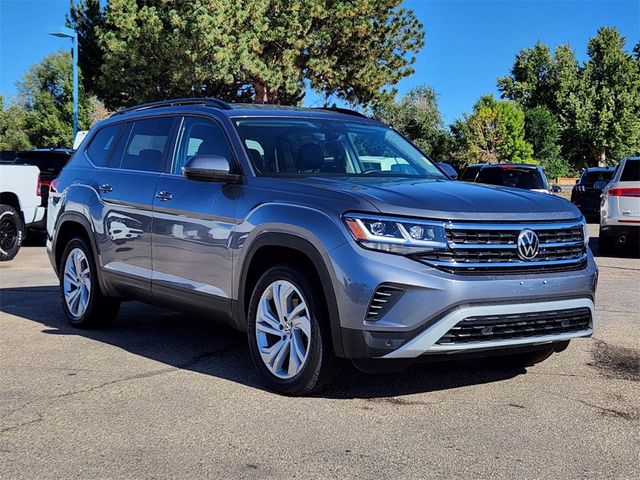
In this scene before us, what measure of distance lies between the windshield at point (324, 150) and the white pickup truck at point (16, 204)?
8.25 meters

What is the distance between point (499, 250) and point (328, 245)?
3.15 feet

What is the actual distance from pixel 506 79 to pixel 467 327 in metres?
71.7

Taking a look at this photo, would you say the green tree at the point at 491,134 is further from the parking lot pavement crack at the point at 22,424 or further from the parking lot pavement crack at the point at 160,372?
the parking lot pavement crack at the point at 22,424

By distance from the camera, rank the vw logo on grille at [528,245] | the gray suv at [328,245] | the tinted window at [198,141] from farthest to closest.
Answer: the tinted window at [198,141] < the vw logo on grille at [528,245] < the gray suv at [328,245]

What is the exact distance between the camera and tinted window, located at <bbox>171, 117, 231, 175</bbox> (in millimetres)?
5742

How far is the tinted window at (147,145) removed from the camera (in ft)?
20.6

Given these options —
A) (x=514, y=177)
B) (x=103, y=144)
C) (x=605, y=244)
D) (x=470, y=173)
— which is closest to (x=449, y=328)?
(x=103, y=144)

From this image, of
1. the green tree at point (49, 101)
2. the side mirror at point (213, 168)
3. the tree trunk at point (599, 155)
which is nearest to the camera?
the side mirror at point (213, 168)

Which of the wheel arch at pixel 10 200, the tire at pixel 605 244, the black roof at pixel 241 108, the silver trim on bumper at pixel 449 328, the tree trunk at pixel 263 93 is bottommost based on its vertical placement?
the tire at pixel 605 244

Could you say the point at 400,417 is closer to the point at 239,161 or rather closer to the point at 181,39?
the point at 239,161

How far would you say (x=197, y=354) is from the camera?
19.9 feet

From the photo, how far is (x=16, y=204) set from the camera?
13148mm

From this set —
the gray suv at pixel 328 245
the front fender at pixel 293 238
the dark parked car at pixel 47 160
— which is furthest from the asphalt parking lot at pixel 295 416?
the dark parked car at pixel 47 160

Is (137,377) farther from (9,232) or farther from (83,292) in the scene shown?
(9,232)
